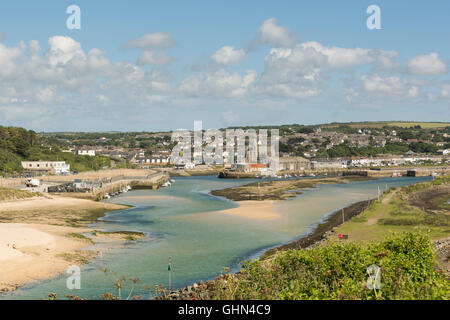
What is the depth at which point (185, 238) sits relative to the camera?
118 ft

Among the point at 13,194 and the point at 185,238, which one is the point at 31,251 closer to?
the point at 185,238

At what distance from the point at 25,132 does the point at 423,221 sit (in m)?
101

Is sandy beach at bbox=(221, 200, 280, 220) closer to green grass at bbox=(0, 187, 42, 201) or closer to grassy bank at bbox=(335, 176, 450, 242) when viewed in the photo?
grassy bank at bbox=(335, 176, 450, 242)

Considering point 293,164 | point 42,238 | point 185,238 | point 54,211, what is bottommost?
point 185,238

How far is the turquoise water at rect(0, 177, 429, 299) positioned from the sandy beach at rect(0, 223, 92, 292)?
4.03 feet

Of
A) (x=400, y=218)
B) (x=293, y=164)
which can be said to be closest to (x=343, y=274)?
(x=400, y=218)

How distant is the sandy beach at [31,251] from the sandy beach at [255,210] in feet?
63.2

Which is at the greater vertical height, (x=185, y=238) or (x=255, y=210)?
(x=185, y=238)

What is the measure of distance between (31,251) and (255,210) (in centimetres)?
2941

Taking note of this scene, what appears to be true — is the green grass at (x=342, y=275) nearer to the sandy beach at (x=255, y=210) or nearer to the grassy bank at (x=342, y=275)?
the grassy bank at (x=342, y=275)

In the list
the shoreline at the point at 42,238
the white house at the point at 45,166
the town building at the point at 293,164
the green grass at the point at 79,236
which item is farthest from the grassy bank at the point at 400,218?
the white house at the point at 45,166

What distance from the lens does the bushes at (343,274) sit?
1387 cm

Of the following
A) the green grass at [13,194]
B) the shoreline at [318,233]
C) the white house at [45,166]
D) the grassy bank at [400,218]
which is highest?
the white house at [45,166]
